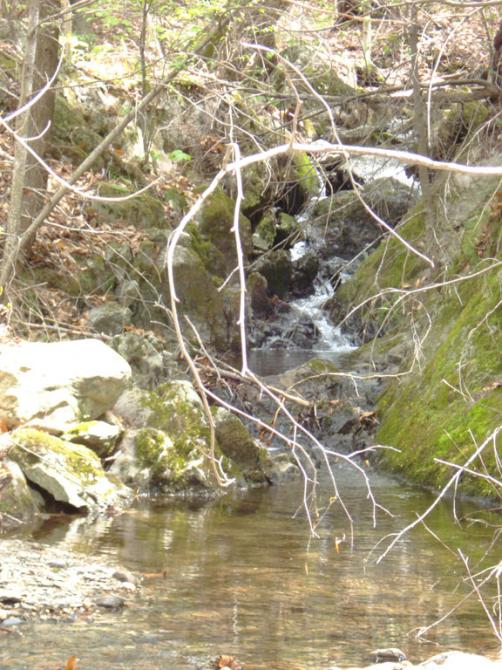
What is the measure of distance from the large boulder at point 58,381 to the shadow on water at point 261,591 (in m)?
1.12

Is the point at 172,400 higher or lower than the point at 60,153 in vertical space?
lower

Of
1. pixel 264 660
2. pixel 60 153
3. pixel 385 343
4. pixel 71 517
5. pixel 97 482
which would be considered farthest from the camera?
pixel 60 153

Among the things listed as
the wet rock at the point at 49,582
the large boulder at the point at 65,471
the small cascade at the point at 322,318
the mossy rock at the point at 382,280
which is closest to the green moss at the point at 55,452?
the large boulder at the point at 65,471

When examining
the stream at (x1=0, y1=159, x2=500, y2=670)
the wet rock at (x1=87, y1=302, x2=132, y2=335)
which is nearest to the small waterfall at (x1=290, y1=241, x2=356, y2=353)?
the wet rock at (x1=87, y1=302, x2=132, y2=335)

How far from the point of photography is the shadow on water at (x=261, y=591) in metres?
4.50

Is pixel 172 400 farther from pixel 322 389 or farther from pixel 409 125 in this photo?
pixel 409 125

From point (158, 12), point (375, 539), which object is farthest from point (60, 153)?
point (375, 539)

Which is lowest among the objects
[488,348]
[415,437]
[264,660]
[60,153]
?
[264,660]

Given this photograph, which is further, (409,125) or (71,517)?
(409,125)

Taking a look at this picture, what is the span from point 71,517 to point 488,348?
4397mm

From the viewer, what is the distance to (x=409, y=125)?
457 inches

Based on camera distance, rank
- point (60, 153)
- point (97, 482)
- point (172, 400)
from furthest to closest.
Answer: point (60, 153) < point (172, 400) < point (97, 482)

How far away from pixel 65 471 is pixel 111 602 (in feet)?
9.07

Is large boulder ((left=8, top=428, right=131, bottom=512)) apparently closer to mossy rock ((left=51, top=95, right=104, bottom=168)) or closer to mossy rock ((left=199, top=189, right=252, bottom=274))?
mossy rock ((left=51, top=95, right=104, bottom=168))
